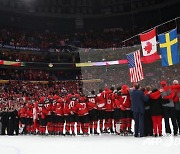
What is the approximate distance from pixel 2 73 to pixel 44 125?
22.4 m

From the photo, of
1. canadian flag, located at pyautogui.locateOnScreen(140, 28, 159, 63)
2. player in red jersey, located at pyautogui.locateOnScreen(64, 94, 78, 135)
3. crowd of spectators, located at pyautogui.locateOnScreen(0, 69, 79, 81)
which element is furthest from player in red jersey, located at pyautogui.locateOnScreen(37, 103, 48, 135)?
crowd of spectators, located at pyautogui.locateOnScreen(0, 69, 79, 81)

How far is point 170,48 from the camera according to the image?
12.3 meters

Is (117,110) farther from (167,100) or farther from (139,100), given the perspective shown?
(167,100)

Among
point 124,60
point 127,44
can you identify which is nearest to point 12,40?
point 127,44

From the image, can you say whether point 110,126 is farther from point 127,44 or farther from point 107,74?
point 127,44

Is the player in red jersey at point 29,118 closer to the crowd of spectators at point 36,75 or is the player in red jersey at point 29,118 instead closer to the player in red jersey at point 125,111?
the player in red jersey at point 125,111

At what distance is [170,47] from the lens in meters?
12.3

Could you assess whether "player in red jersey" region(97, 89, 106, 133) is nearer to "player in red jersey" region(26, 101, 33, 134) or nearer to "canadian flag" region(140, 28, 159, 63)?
"player in red jersey" region(26, 101, 33, 134)

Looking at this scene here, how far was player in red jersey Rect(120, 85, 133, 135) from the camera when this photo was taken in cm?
933

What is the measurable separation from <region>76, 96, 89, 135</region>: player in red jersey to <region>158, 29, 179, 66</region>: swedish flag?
4.21m

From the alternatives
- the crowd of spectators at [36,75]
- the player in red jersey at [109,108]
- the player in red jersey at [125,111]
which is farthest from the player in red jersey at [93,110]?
the crowd of spectators at [36,75]

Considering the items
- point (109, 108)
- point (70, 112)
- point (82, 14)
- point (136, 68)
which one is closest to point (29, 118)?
point (70, 112)

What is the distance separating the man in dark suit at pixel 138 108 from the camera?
8.49m

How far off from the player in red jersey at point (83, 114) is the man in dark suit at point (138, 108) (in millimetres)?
2441
